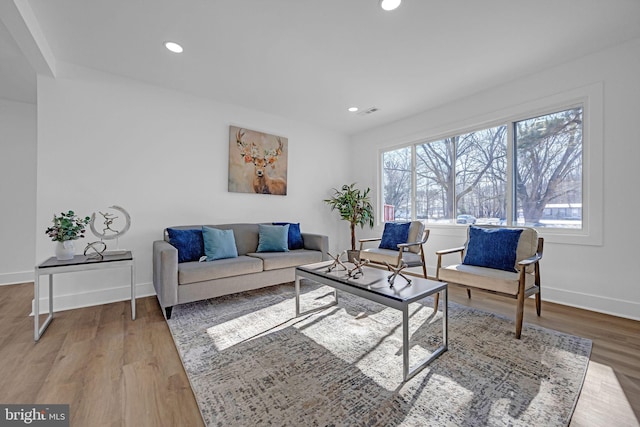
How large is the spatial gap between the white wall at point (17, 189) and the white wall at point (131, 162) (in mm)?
1792

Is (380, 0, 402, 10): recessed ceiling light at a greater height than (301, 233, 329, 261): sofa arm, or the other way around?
(380, 0, 402, 10): recessed ceiling light

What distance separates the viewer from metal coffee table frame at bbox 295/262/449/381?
1.62 metres

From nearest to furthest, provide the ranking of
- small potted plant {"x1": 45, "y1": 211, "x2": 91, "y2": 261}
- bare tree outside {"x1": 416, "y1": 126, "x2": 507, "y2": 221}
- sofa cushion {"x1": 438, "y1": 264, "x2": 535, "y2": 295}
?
sofa cushion {"x1": 438, "y1": 264, "x2": 535, "y2": 295}
small potted plant {"x1": 45, "y1": 211, "x2": 91, "y2": 261}
bare tree outside {"x1": 416, "y1": 126, "x2": 507, "y2": 221}

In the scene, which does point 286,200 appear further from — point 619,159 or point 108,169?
point 619,159

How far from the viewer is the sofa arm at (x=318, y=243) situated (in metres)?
3.78

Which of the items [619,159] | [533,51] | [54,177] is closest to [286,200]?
[54,177]

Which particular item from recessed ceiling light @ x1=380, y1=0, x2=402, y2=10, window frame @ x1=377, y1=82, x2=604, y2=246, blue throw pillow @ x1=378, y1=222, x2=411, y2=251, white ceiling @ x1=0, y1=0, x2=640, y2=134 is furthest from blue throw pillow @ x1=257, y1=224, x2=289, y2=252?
window frame @ x1=377, y1=82, x2=604, y2=246

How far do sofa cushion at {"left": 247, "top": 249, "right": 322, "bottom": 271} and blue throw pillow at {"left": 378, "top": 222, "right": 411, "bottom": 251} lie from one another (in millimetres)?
951

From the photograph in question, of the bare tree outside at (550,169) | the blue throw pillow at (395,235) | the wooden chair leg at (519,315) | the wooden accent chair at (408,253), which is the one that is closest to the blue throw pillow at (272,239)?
the wooden accent chair at (408,253)

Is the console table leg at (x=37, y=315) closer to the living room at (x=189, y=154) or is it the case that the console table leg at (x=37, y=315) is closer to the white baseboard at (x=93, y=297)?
the white baseboard at (x=93, y=297)

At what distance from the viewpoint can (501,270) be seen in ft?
8.15

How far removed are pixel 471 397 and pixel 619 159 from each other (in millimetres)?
2821

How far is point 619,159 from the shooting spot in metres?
2.60

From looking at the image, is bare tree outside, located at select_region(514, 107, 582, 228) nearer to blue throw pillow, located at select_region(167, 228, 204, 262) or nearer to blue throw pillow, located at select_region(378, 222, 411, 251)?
blue throw pillow, located at select_region(378, 222, 411, 251)
